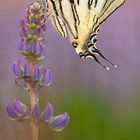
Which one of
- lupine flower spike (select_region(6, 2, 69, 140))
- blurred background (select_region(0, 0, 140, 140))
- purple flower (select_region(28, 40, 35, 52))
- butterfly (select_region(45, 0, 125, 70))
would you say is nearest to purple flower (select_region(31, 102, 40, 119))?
lupine flower spike (select_region(6, 2, 69, 140))

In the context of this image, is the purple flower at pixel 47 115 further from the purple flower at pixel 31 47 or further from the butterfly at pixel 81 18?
the butterfly at pixel 81 18

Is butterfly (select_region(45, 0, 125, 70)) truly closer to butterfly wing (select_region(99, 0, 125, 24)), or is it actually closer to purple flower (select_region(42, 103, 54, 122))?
butterfly wing (select_region(99, 0, 125, 24))

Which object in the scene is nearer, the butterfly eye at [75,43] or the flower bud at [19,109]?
the flower bud at [19,109]

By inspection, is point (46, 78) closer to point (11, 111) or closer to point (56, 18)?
point (11, 111)

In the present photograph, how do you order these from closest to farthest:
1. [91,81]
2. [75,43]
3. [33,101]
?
[33,101]
[75,43]
[91,81]

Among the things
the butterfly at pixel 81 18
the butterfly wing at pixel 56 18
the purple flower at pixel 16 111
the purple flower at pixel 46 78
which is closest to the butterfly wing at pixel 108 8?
the butterfly at pixel 81 18

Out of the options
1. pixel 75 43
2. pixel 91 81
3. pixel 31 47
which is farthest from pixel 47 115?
pixel 91 81
